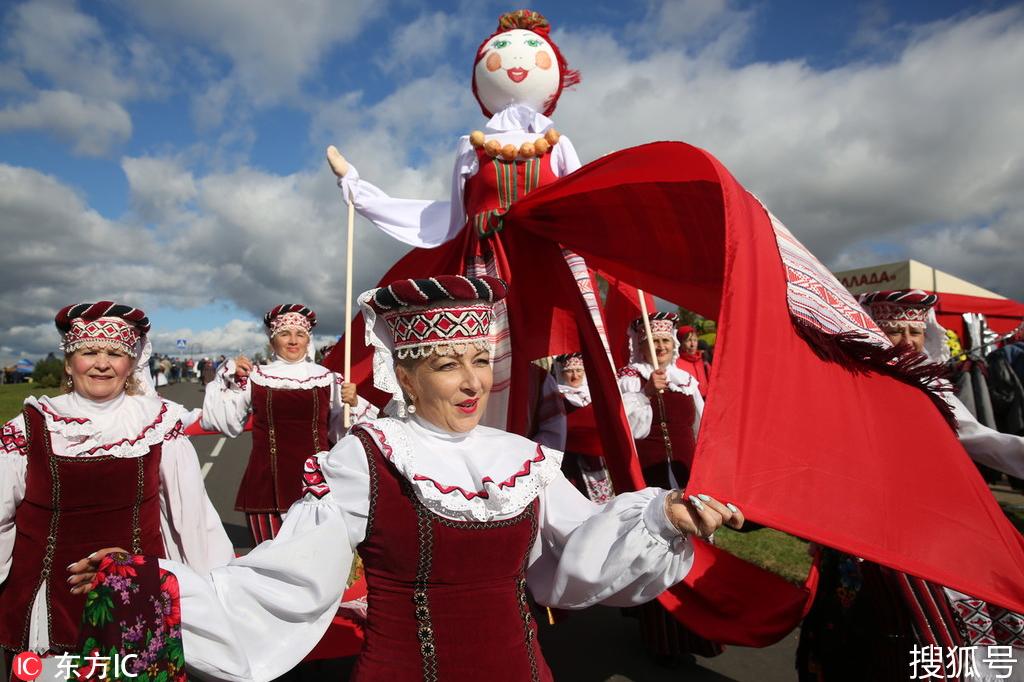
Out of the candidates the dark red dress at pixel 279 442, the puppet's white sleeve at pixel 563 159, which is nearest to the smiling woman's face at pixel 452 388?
the puppet's white sleeve at pixel 563 159

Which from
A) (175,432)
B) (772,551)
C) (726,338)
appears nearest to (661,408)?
(772,551)

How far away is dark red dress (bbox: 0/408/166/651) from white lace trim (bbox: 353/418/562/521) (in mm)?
1693

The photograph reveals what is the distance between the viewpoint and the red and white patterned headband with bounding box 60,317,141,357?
9.39 ft

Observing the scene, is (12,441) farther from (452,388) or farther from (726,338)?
(726,338)

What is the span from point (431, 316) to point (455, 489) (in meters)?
0.50

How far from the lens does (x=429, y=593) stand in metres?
1.73

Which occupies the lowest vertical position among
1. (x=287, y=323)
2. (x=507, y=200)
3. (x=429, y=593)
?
(x=429, y=593)

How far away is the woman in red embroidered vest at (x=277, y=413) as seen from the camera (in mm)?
4574

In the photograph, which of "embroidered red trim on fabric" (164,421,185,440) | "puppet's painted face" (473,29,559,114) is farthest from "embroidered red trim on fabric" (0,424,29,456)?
"puppet's painted face" (473,29,559,114)

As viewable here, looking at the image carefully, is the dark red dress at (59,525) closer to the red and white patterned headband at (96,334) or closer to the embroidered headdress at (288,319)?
the red and white patterned headband at (96,334)

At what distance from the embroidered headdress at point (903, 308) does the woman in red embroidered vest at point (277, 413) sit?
3.37 m

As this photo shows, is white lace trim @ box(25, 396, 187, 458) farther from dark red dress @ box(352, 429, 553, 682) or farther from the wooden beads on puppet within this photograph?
the wooden beads on puppet

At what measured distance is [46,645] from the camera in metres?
2.65

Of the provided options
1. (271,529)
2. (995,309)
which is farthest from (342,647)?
(995,309)
